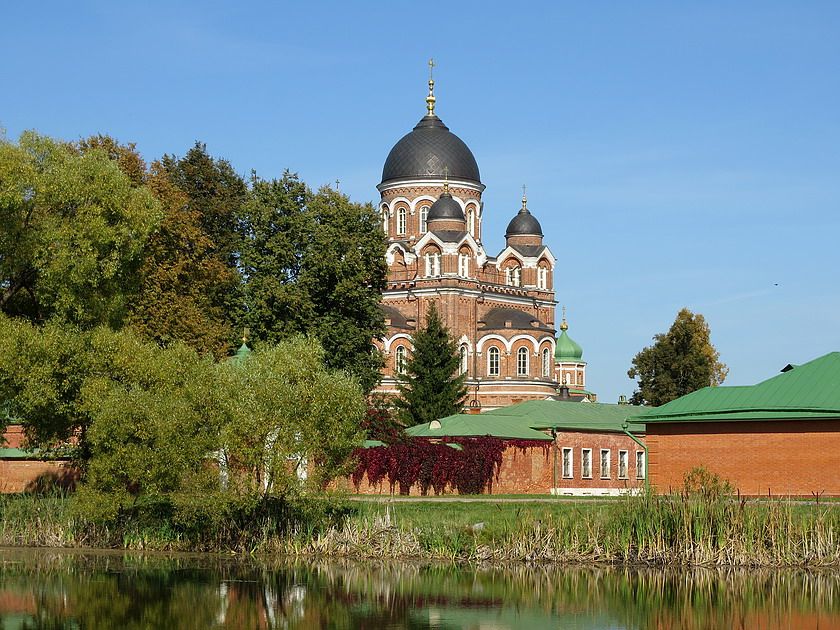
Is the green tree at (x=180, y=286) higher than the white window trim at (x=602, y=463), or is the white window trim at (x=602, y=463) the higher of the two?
the green tree at (x=180, y=286)

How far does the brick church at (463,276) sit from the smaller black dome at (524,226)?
61mm

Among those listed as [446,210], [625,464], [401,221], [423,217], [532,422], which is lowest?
[625,464]

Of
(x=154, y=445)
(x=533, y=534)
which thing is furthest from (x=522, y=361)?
(x=533, y=534)

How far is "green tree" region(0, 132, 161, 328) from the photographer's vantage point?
99.2 ft

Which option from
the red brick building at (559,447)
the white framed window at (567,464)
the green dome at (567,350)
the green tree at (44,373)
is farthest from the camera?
the green dome at (567,350)

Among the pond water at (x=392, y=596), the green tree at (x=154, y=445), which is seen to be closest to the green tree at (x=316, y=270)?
the green tree at (x=154, y=445)

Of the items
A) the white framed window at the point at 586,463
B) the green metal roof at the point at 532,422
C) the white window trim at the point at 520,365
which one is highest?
the white window trim at the point at 520,365

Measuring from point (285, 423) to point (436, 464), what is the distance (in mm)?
15833

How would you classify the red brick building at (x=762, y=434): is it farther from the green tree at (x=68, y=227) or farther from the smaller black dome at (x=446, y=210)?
the smaller black dome at (x=446, y=210)

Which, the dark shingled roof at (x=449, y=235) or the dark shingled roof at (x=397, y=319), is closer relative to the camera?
the dark shingled roof at (x=397, y=319)

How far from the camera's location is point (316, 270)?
4853 centimetres

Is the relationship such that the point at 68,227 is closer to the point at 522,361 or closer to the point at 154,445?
the point at 154,445

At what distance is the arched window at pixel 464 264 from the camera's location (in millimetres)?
76556

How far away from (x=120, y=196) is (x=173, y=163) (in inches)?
978
